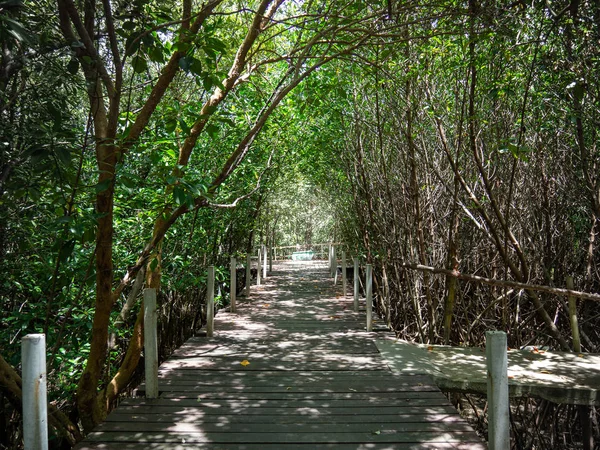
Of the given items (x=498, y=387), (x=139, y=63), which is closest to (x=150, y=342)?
(x=139, y=63)

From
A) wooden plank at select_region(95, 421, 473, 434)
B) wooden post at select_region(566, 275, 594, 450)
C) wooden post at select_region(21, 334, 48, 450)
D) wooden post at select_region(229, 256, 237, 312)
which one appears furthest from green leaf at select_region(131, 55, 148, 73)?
wooden post at select_region(566, 275, 594, 450)

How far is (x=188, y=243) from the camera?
806 cm

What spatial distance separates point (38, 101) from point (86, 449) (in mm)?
2841

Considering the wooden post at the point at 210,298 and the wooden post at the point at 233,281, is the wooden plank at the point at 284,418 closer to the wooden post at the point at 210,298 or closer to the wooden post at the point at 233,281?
the wooden post at the point at 210,298

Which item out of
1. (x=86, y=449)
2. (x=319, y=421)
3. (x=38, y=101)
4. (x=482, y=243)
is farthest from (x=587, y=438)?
(x=38, y=101)

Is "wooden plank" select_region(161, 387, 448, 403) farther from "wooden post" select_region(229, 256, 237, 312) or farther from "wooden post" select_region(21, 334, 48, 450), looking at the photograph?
"wooden post" select_region(229, 256, 237, 312)

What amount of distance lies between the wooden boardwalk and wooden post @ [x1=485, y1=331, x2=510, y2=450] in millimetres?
395

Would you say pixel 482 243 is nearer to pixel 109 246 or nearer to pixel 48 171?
pixel 109 246

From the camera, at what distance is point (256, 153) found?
33.3 feet

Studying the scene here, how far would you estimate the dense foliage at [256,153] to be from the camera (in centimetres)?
390

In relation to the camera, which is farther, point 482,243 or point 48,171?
point 482,243

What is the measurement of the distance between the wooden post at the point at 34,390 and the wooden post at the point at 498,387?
2729mm

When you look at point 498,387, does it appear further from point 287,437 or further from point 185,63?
point 185,63

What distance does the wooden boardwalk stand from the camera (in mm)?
3668
